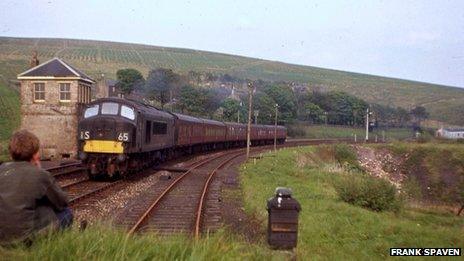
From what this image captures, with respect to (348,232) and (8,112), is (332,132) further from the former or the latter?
(348,232)

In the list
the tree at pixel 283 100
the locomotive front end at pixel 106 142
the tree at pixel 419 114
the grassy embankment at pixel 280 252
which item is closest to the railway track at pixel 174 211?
the grassy embankment at pixel 280 252

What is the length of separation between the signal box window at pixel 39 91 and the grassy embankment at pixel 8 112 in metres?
7.31

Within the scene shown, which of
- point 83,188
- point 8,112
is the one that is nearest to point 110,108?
point 83,188

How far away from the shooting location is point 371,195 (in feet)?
56.3

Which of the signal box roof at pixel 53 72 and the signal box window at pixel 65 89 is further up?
the signal box roof at pixel 53 72

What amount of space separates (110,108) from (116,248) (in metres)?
16.4

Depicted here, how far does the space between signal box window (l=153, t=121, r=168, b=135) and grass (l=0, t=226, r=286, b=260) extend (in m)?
18.5

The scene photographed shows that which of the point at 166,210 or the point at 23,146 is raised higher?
the point at 23,146

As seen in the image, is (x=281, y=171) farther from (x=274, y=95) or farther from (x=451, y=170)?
(x=274, y=95)

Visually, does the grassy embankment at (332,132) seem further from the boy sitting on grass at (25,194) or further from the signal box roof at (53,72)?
the boy sitting on grass at (25,194)

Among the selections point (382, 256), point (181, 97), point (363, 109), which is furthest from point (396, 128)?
point (382, 256)

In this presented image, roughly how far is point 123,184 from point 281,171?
9475 mm

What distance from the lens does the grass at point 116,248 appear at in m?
5.30

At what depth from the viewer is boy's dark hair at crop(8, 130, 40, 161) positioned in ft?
18.7
